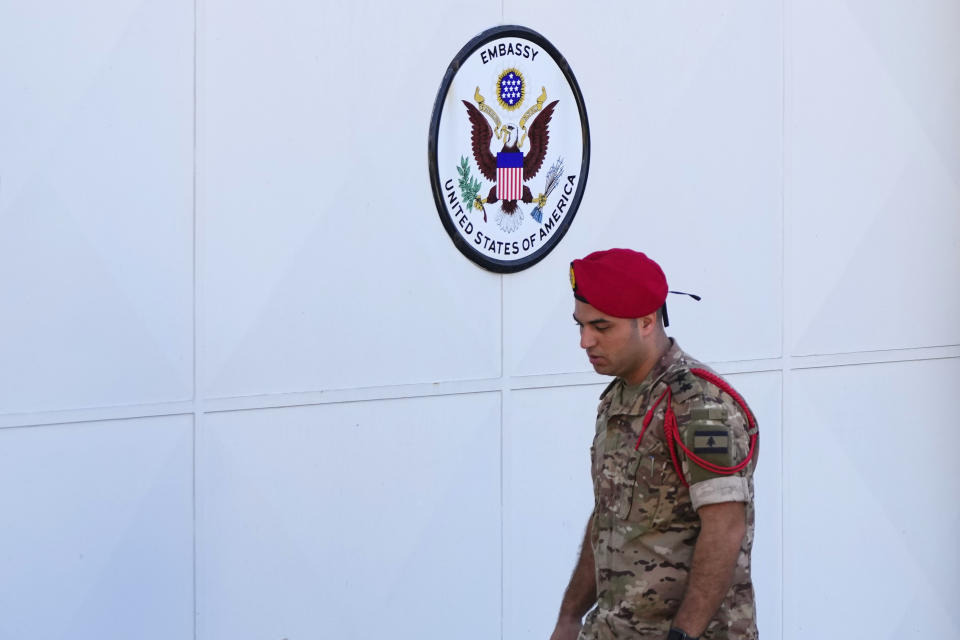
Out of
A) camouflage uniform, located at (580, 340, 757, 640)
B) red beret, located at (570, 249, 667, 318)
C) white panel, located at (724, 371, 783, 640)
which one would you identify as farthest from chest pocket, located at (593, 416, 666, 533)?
white panel, located at (724, 371, 783, 640)

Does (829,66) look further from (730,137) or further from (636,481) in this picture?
(636,481)

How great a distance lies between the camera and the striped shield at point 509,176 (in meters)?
4.17

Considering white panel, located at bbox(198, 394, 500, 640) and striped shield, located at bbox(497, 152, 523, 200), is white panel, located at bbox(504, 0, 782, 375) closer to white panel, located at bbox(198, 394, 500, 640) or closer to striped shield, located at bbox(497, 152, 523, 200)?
striped shield, located at bbox(497, 152, 523, 200)

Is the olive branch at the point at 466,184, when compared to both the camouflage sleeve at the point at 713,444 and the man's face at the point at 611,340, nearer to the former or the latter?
the man's face at the point at 611,340

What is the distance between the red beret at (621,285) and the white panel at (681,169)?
1392mm

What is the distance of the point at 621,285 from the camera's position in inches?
109

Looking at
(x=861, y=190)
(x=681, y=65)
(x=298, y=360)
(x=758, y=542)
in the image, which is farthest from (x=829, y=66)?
(x=298, y=360)

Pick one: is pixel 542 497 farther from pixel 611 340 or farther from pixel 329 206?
A: pixel 611 340

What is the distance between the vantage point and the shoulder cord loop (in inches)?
103

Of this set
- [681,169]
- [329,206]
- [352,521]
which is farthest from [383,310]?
[681,169]

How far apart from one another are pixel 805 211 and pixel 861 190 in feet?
1.36

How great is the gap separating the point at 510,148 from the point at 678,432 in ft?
5.69

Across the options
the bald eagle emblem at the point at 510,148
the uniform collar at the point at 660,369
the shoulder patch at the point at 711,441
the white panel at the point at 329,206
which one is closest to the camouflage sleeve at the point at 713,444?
the shoulder patch at the point at 711,441

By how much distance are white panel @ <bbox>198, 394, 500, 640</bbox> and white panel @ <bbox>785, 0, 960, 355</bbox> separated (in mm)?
1741
